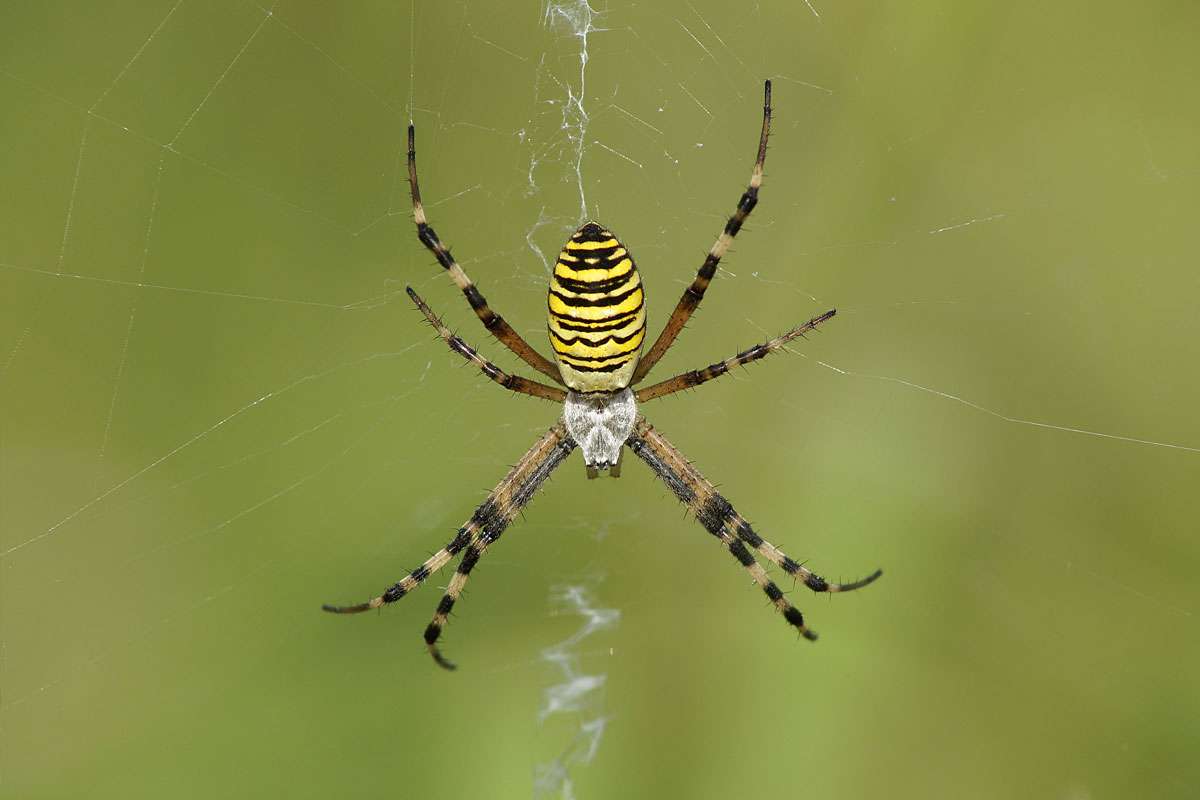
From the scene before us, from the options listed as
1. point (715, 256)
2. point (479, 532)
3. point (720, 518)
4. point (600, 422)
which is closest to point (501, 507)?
point (479, 532)

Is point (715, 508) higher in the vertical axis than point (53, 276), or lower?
lower

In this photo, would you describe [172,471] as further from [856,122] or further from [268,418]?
[856,122]

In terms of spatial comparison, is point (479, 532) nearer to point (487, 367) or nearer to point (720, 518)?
point (487, 367)

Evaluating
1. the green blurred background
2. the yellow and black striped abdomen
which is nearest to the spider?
the yellow and black striped abdomen

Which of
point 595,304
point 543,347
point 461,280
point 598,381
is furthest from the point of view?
point 543,347

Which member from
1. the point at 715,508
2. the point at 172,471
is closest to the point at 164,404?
the point at 172,471

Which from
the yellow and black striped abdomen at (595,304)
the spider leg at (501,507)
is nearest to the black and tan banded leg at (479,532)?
the spider leg at (501,507)
